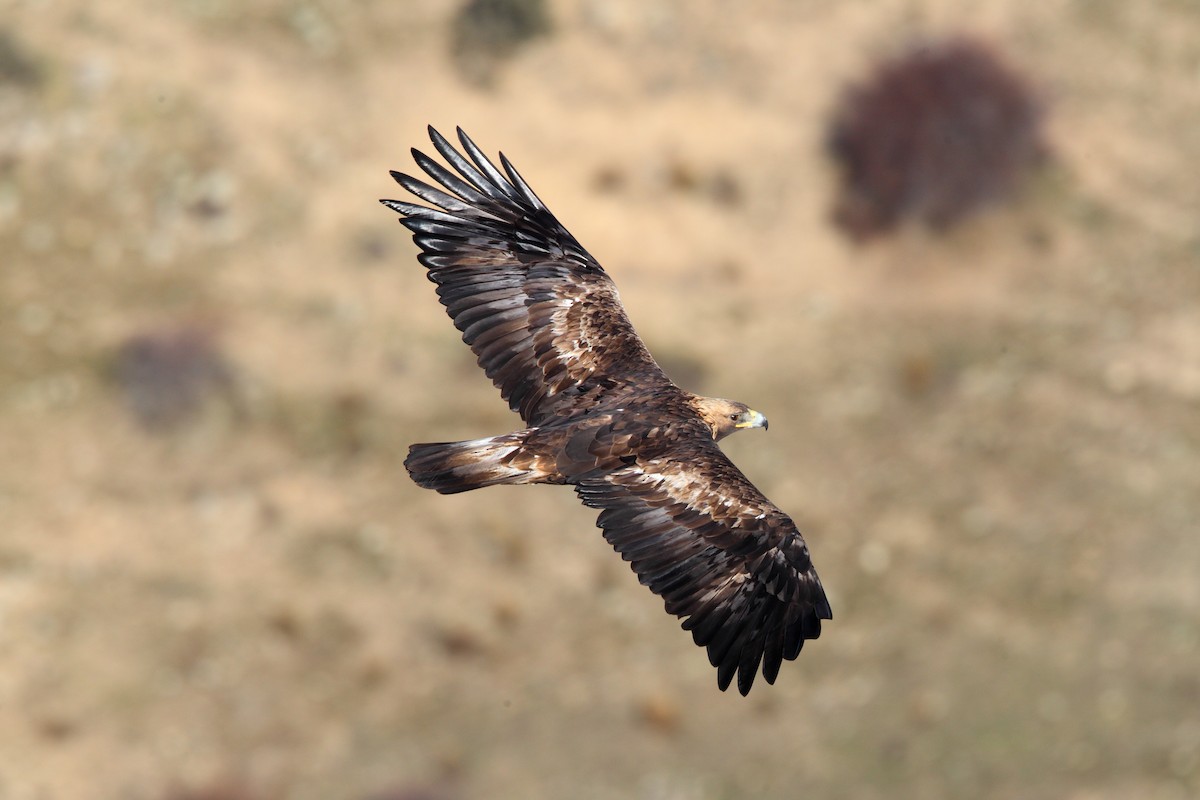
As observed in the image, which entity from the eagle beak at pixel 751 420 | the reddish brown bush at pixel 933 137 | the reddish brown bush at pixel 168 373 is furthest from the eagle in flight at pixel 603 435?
the reddish brown bush at pixel 933 137

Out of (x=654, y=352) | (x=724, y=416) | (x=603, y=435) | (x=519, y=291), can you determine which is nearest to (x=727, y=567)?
(x=603, y=435)

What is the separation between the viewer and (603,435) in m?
14.8

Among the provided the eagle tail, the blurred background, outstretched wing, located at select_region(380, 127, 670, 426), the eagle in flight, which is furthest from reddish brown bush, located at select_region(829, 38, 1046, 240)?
the eagle tail

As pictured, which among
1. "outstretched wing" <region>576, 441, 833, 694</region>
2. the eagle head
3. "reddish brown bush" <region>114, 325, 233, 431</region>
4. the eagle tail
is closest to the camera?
"outstretched wing" <region>576, 441, 833, 694</region>

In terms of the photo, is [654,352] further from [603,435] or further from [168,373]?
[603,435]

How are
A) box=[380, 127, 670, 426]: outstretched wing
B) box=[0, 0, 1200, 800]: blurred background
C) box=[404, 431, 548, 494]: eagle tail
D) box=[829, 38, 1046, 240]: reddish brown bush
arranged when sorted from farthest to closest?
box=[829, 38, 1046, 240]: reddish brown bush, box=[0, 0, 1200, 800]: blurred background, box=[380, 127, 670, 426]: outstretched wing, box=[404, 431, 548, 494]: eagle tail

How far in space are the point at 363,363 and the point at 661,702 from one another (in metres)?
10.0

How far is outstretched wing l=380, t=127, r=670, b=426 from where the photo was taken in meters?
16.0

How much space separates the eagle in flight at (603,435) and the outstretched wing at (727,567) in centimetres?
1

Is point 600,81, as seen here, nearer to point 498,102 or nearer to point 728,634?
point 498,102

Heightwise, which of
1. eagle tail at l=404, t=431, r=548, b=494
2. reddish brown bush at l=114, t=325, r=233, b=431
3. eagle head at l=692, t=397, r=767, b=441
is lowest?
eagle tail at l=404, t=431, r=548, b=494

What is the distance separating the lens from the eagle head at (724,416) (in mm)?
15828

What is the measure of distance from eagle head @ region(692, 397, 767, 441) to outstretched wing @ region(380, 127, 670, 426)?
1.81ft

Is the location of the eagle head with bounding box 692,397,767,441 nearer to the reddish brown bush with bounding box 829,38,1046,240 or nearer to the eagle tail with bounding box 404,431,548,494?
the eagle tail with bounding box 404,431,548,494
